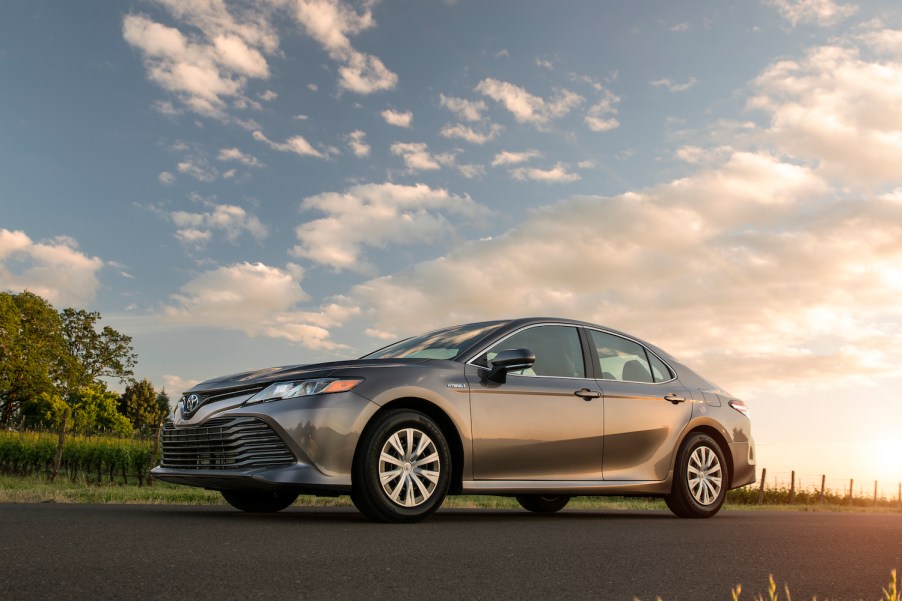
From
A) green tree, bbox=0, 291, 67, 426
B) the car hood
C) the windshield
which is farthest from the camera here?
green tree, bbox=0, 291, 67, 426

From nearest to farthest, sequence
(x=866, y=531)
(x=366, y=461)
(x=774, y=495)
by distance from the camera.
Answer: (x=366, y=461) → (x=866, y=531) → (x=774, y=495)

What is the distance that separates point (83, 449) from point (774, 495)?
35626 millimetres

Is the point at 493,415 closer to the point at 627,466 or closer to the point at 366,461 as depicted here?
the point at 366,461

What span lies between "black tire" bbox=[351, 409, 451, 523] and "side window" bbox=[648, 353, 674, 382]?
3.00m

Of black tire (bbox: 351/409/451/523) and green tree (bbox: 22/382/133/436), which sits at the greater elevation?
black tire (bbox: 351/409/451/523)

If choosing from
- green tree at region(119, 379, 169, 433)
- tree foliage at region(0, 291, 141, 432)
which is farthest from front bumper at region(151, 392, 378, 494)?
green tree at region(119, 379, 169, 433)

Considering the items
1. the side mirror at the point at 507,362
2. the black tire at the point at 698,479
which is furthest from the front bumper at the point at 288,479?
the black tire at the point at 698,479

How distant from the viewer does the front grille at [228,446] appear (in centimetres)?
675

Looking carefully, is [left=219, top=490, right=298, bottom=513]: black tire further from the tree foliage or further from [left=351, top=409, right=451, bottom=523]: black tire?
the tree foliage

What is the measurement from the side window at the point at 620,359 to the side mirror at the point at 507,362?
1.50 meters

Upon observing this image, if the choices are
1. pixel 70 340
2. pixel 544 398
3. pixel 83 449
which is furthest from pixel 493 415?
pixel 70 340

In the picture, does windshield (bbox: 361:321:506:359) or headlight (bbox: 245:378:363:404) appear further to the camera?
windshield (bbox: 361:321:506:359)

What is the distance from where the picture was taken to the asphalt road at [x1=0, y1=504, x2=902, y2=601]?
13.0 ft

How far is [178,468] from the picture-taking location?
7.42 metres
